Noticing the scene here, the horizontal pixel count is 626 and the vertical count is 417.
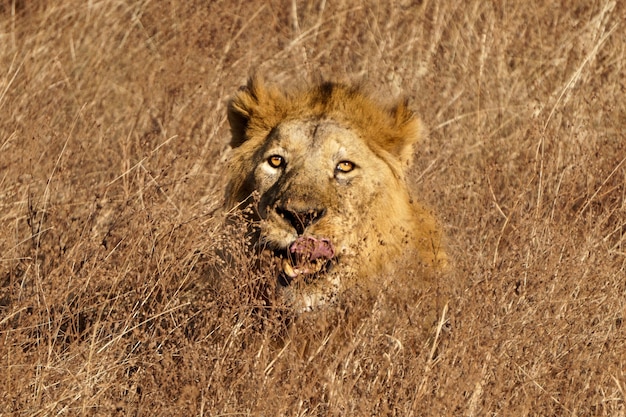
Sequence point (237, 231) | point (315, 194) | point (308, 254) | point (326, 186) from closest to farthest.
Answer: point (308, 254), point (237, 231), point (315, 194), point (326, 186)

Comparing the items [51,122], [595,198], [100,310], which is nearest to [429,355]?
[100,310]

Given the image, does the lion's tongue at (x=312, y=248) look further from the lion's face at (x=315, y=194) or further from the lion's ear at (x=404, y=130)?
the lion's ear at (x=404, y=130)

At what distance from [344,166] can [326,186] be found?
18 cm

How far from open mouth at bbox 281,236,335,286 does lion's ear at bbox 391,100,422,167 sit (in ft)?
2.92

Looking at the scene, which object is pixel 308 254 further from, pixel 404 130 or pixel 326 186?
pixel 404 130

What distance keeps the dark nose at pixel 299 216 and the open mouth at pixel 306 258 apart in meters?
0.07

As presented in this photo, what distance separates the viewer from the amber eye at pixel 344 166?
16.5ft

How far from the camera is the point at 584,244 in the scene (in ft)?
16.4

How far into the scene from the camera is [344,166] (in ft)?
16.5

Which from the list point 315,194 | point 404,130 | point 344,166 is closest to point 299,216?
point 315,194

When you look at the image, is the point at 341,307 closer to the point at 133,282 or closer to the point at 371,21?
the point at 133,282

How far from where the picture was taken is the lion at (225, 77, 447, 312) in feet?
14.8

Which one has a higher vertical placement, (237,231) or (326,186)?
(237,231)

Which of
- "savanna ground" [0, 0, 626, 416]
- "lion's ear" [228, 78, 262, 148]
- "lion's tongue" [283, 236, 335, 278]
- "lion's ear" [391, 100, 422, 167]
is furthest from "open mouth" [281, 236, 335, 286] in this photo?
"lion's ear" [228, 78, 262, 148]
